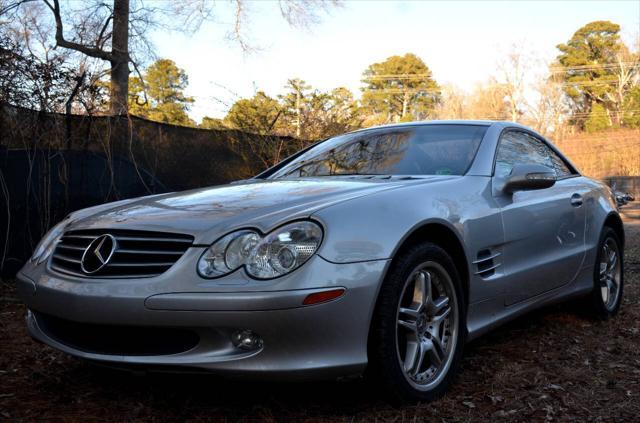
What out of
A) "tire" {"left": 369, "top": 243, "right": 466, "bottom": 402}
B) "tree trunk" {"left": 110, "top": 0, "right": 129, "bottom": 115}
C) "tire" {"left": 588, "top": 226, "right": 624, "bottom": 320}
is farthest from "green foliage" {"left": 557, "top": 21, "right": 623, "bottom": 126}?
"tire" {"left": 369, "top": 243, "right": 466, "bottom": 402}

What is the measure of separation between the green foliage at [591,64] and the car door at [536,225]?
50.6 meters

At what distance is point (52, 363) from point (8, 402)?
644mm

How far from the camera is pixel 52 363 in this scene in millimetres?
3381

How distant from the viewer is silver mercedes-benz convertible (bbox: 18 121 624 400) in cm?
226

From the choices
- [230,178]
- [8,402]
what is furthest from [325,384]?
[230,178]

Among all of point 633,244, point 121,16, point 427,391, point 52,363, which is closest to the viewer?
point 427,391

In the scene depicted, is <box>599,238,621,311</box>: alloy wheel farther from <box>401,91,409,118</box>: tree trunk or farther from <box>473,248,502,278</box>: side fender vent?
<box>401,91,409,118</box>: tree trunk

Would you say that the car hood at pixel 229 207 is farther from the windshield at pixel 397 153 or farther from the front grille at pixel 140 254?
the windshield at pixel 397 153

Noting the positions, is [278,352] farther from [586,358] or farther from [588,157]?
[588,157]

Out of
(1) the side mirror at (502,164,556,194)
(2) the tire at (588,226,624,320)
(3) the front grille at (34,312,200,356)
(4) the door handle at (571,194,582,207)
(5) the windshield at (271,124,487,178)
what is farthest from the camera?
(2) the tire at (588,226,624,320)

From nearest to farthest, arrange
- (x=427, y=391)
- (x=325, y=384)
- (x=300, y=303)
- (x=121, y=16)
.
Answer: (x=300, y=303)
(x=427, y=391)
(x=325, y=384)
(x=121, y=16)

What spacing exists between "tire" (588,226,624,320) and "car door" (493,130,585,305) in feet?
1.38

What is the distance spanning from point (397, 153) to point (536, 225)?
90cm

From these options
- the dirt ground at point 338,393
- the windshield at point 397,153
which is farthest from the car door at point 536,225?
the dirt ground at point 338,393
